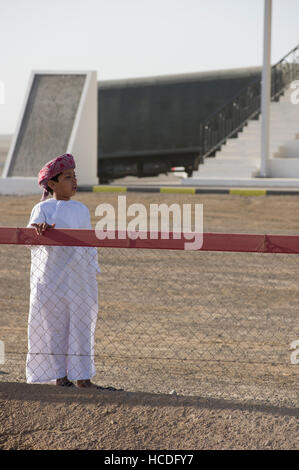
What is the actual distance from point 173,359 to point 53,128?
1424 cm

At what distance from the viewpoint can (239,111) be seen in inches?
890

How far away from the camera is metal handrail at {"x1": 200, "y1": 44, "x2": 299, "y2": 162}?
21625 millimetres

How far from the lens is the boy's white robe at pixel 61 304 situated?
17.4 feet

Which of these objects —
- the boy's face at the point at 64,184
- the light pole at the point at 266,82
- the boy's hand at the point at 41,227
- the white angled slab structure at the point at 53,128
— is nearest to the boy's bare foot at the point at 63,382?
the boy's hand at the point at 41,227

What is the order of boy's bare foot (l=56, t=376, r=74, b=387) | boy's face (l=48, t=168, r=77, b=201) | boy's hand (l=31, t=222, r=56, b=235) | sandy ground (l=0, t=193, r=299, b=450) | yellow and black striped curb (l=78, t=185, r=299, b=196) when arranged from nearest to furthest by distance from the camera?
sandy ground (l=0, t=193, r=299, b=450), boy's hand (l=31, t=222, r=56, b=235), boy's face (l=48, t=168, r=77, b=201), boy's bare foot (l=56, t=376, r=74, b=387), yellow and black striped curb (l=78, t=185, r=299, b=196)

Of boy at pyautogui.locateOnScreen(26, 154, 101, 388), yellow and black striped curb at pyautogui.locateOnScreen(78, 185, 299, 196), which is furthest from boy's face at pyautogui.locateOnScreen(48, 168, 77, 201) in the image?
yellow and black striped curb at pyautogui.locateOnScreen(78, 185, 299, 196)

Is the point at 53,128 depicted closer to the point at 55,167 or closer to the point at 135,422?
the point at 55,167

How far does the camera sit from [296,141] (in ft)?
69.7

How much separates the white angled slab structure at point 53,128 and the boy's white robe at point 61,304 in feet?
46.0

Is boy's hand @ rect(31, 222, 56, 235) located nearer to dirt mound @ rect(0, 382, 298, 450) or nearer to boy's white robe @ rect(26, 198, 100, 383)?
boy's white robe @ rect(26, 198, 100, 383)

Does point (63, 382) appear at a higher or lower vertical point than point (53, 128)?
lower

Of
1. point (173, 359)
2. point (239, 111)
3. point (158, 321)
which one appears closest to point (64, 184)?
point (173, 359)

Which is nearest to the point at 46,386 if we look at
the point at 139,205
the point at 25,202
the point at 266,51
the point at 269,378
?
the point at 269,378
